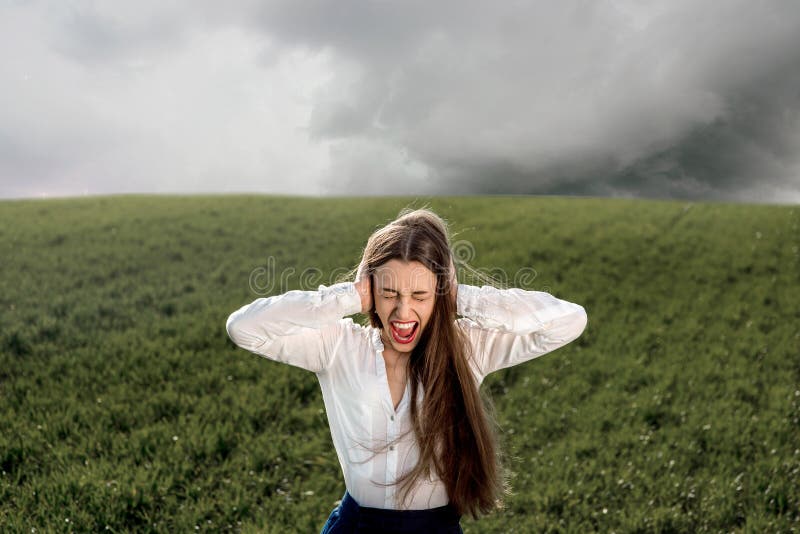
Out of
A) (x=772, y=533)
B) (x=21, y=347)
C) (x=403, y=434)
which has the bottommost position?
(x=772, y=533)

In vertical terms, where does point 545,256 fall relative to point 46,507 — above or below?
above

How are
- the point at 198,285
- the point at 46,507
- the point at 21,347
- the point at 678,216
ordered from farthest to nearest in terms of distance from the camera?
the point at 678,216 < the point at 198,285 < the point at 21,347 < the point at 46,507

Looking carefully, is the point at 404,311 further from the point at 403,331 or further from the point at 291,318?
the point at 291,318

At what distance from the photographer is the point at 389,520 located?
2.76 m

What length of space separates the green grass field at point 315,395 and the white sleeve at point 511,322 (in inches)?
116

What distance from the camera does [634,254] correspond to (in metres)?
14.7

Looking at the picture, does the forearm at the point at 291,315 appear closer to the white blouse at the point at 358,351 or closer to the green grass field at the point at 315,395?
the white blouse at the point at 358,351

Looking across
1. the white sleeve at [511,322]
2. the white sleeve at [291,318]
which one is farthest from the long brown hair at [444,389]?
the white sleeve at [291,318]

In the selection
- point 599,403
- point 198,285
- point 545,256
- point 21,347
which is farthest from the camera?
point 545,256

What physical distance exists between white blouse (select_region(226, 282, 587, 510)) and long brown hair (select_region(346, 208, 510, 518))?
7 centimetres

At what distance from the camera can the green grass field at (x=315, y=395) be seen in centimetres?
573

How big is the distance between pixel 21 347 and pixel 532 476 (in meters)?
6.78

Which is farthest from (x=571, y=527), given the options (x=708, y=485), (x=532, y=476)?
(x=708, y=485)

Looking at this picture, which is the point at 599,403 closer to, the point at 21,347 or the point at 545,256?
the point at 545,256
